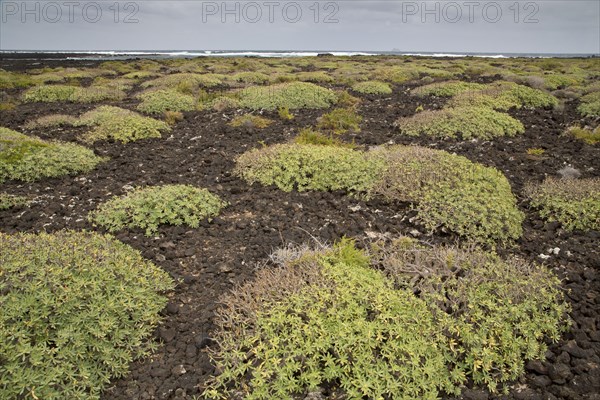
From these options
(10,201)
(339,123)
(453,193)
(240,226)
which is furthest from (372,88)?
(10,201)

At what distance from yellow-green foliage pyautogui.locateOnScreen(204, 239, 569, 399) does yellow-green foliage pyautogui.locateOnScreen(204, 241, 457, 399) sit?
0.6 inches

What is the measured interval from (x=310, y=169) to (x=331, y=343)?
6987 millimetres

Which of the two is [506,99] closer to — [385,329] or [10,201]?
[385,329]

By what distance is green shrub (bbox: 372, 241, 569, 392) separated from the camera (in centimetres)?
517

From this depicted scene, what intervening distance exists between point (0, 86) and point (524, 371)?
39.4 meters

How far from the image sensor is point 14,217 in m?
9.72

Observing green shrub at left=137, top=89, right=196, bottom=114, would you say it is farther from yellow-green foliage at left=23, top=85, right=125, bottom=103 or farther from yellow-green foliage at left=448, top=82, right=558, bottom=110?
yellow-green foliage at left=448, top=82, right=558, bottom=110

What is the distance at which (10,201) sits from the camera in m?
10.3

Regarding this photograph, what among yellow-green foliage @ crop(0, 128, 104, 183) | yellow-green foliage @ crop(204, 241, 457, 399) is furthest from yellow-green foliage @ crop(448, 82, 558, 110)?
yellow-green foliage @ crop(204, 241, 457, 399)

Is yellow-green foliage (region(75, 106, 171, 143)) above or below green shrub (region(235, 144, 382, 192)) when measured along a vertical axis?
above

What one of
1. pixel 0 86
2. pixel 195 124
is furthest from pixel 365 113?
pixel 0 86

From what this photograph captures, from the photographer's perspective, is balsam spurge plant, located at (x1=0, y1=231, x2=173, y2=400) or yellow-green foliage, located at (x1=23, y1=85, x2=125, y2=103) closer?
balsam spurge plant, located at (x1=0, y1=231, x2=173, y2=400)

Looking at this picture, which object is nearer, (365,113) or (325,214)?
(325,214)

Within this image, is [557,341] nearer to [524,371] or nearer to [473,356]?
[524,371]
